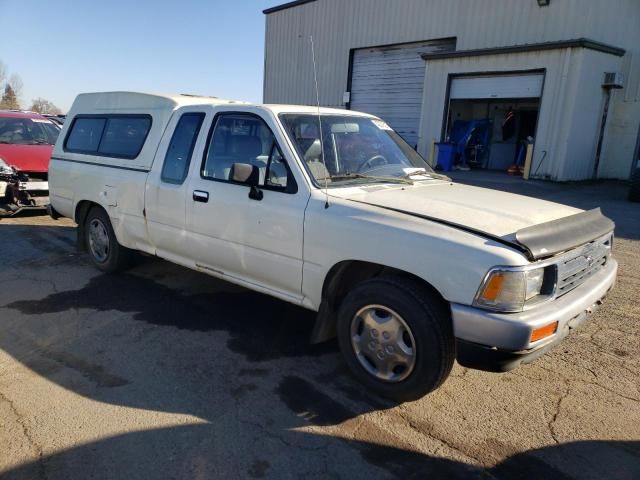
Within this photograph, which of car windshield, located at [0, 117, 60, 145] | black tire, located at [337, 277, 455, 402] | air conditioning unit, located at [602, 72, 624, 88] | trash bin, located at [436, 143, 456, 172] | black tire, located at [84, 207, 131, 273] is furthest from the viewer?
trash bin, located at [436, 143, 456, 172]

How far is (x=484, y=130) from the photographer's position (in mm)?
19188

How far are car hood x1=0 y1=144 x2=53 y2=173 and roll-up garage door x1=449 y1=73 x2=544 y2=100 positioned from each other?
13.1m

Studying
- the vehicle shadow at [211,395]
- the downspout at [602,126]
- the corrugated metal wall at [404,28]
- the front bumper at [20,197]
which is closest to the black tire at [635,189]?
the downspout at [602,126]

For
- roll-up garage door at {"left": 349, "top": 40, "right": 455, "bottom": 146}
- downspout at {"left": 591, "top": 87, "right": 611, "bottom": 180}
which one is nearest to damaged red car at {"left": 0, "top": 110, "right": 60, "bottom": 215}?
roll-up garage door at {"left": 349, "top": 40, "right": 455, "bottom": 146}

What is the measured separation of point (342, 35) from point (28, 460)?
76.7ft

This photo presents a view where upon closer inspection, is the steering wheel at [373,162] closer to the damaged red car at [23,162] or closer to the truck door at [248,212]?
the truck door at [248,212]

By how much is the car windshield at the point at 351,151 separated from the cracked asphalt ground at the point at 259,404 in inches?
55.9

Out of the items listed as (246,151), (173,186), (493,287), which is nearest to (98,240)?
(173,186)

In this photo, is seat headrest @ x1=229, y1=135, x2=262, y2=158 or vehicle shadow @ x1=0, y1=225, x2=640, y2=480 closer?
vehicle shadow @ x1=0, y1=225, x2=640, y2=480

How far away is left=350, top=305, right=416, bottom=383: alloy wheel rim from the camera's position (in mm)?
3125

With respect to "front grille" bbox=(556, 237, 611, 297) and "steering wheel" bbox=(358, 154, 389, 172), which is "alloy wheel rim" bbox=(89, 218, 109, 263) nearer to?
"steering wheel" bbox=(358, 154, 389, 172)

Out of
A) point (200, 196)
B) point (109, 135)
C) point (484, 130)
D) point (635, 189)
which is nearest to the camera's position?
point (200, 196)

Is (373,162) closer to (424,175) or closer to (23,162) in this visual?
(424,175)

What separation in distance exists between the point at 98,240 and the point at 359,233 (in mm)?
3793
